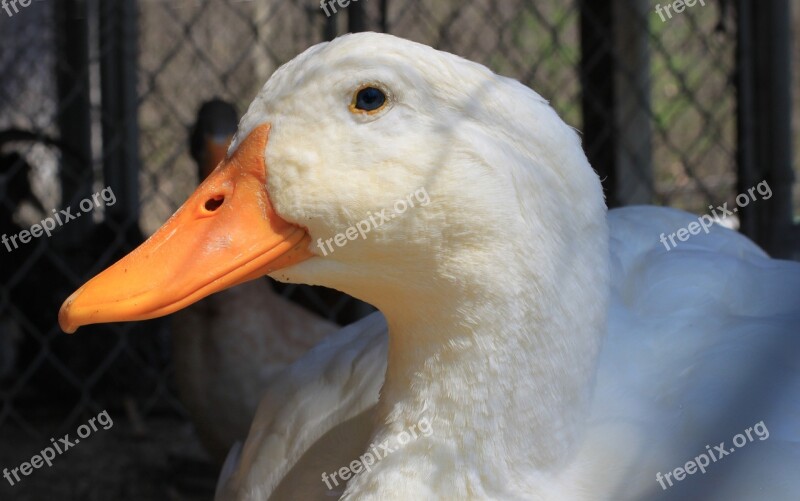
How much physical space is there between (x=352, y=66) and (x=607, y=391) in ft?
1.81

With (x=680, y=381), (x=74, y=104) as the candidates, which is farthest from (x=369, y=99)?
(x=74, y=104)

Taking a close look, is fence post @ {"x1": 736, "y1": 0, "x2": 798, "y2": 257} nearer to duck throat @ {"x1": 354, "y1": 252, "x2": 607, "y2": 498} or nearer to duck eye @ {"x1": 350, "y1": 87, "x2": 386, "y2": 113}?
duck throat @ {"x1": 354, "y1": 252, "x2": 607, "y2": 498}

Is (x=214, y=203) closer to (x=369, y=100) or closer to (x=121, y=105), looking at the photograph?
(x=369, y=100)

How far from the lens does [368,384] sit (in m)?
1.55

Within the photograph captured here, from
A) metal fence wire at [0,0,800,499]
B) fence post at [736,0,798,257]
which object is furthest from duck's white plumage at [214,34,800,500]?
fence post at [736,0,798,257]

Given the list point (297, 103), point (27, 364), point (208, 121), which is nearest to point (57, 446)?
point (27, 364)

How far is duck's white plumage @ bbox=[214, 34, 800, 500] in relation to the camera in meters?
1.12

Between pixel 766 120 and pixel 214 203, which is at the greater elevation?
pixel 214 203

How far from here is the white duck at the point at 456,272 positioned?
44.1 inches

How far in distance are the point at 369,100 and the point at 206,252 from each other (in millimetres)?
259

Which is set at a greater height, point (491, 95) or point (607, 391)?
point (491, 95)

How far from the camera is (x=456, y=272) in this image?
3.72 ft

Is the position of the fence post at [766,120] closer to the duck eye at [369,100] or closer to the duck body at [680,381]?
the duck body at [680,381]

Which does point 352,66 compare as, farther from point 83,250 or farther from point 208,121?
point 83,250
